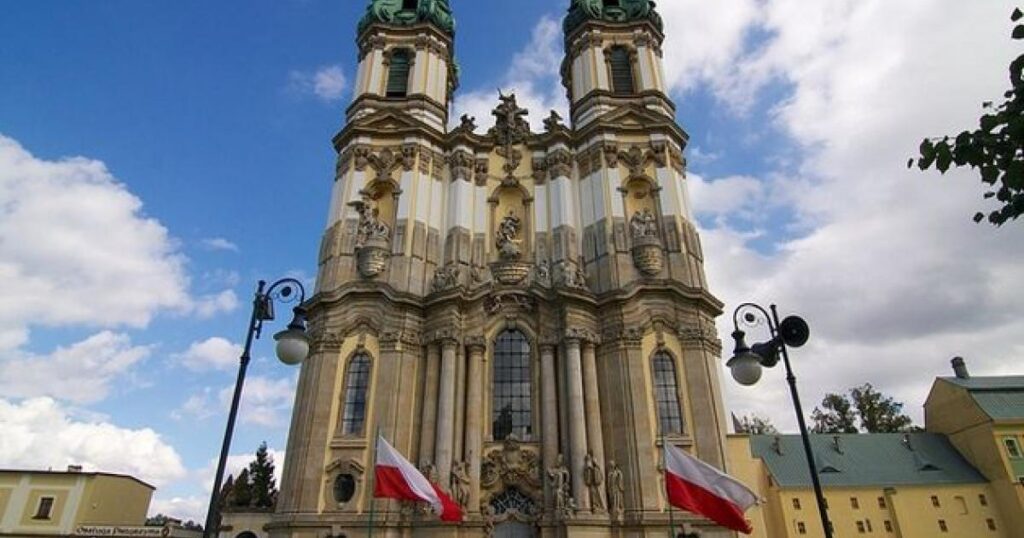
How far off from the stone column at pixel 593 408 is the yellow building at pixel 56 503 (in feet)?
76.4

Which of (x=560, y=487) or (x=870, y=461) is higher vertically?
(x=870, y=461)

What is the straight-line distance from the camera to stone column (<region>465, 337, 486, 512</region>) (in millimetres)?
20609

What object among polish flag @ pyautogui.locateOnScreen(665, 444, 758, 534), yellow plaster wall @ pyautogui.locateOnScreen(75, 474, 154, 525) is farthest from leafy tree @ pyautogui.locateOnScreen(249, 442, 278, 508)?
polish flag @ pyautogui.locateOnScreen(665, 444, 758, 534)

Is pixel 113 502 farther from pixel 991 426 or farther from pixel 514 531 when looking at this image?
pixel 991 426

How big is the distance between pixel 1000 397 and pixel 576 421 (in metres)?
29.2

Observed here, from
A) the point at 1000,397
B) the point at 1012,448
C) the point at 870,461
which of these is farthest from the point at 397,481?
the point at 1000,397

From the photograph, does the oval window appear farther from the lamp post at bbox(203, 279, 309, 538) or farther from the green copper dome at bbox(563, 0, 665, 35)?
the green copper dome at bbox(563, 0, 665, 35)

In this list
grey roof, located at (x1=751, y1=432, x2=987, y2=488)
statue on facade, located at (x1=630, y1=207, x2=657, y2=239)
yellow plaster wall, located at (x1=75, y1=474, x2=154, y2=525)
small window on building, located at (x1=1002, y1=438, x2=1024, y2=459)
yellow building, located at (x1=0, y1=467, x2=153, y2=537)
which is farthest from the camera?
grey roof, located at (x1=751, y1=432, x2=987, y2=488)

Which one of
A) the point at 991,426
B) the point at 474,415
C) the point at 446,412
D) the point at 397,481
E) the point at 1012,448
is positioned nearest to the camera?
the point at 397,481

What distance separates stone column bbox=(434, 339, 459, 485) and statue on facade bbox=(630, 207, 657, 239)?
8.84m

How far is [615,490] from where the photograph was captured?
2047cm

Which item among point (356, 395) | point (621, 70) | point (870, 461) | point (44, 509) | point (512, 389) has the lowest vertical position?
point (44, 509)

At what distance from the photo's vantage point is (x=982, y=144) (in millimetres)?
4961

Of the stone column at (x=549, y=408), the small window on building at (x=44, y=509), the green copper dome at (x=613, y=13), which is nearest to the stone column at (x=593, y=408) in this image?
the stone column at (x=549, y=408)
